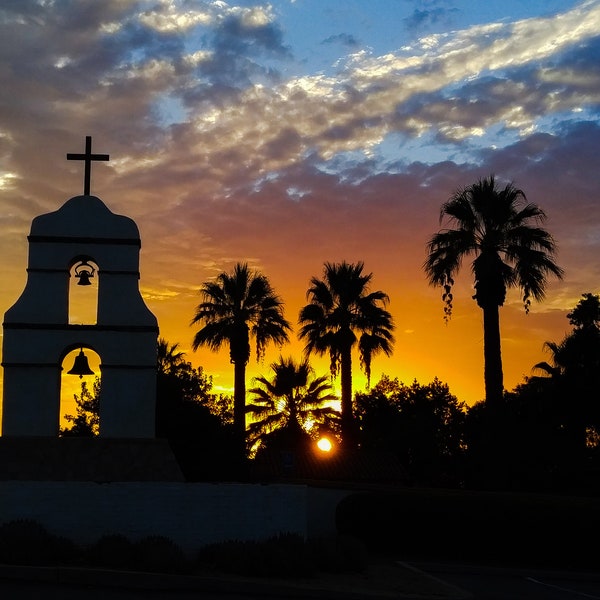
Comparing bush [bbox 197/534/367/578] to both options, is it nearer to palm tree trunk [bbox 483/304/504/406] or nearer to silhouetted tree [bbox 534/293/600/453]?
palm tree trunk [bbox 483/304/504/406]

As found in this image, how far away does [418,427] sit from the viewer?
204 ft

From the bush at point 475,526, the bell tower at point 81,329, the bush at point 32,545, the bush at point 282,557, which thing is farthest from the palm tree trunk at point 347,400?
the bush at point 32,545

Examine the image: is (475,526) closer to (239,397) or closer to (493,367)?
(493,367)

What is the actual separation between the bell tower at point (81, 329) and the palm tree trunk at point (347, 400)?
28504 millimetres

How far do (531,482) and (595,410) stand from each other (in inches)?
147

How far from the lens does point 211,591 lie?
594 inches

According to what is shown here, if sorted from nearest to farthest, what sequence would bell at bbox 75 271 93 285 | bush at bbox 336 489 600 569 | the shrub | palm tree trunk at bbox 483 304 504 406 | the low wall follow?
the shrub < the low wall < bell at bbox 75 271 93 285 < bush at bbox 336 489 600 569 < palm tree trunk at bbox 483 304 504 406

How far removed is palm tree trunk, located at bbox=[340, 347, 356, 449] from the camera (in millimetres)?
46500

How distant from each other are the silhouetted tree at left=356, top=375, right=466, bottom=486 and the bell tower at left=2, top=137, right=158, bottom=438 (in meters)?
36.7

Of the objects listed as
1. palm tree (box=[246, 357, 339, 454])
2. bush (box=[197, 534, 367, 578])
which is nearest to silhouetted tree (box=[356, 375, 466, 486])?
palm tree (box=[246, 357, 339, 454])

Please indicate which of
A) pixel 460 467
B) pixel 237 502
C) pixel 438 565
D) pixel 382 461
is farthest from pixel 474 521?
pixel 460 467

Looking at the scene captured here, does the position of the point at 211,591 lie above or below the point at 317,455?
below

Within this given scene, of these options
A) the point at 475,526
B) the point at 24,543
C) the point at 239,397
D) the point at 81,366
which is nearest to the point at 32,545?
the point at 24,543

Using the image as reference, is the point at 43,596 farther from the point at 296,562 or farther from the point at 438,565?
the point at 438,565
